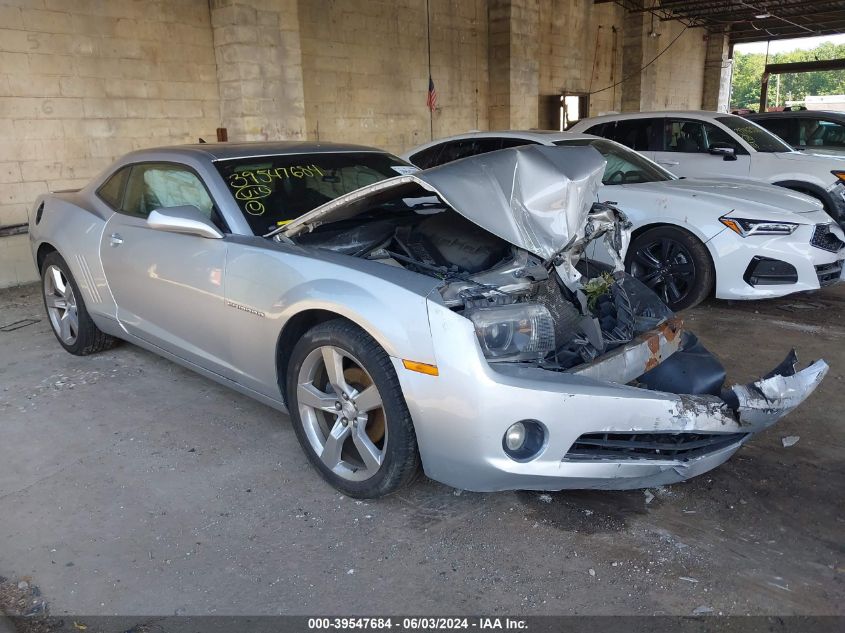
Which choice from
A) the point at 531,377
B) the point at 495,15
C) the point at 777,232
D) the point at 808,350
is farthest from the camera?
the point at 495,15

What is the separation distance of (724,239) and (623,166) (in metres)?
1.32

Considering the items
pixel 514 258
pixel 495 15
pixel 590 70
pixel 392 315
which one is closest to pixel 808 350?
pixel 514 258

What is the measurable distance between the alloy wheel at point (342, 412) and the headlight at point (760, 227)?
3.90 metres

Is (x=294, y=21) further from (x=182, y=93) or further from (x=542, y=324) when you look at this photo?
(x=542, y=324)

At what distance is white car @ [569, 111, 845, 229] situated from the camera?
791cm

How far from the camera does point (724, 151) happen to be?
8.02 m

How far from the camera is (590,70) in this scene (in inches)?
744

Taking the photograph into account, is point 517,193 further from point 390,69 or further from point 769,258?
point 390,69

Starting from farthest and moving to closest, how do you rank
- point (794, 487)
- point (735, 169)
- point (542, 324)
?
1. point (735, 169)
2. point (794, 487)
3. point (542, 324)

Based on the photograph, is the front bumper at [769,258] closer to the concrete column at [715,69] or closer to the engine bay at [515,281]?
the engine bay at [515,281]

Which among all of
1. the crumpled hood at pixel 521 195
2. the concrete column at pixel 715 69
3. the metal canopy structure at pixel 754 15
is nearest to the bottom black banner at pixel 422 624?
the crumpled hood at pixel 521 195

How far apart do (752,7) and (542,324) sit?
842 inches

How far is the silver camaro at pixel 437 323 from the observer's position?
2.51 meters

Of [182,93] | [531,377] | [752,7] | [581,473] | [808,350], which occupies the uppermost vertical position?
[752,7]
